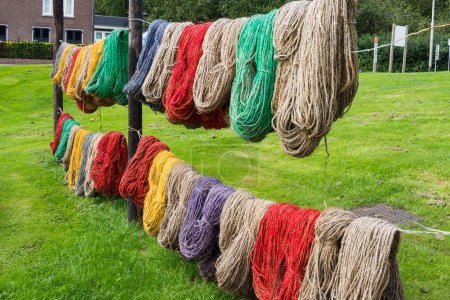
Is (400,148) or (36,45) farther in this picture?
(36,45)

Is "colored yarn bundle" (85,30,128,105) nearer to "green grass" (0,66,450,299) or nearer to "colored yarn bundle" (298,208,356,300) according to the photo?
"green grass" (0,66,450,299)

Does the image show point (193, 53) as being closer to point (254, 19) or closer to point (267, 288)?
point (254, 19)

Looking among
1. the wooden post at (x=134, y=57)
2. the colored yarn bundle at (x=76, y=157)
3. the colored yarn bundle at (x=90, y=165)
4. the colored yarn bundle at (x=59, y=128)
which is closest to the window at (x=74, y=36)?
the colored yarn bundle at (x=59, y=128)

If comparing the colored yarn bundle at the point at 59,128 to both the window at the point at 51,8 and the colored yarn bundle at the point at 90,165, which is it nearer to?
the colored yarn bundle at the point at 90,165

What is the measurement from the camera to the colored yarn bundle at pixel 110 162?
607 centimetres

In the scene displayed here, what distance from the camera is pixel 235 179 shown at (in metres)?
7.17

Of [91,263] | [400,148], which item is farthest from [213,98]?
[400,148]

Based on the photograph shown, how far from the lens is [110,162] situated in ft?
19.9

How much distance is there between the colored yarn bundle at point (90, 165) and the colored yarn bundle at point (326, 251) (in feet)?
13.5

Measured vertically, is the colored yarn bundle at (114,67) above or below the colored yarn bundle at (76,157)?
above

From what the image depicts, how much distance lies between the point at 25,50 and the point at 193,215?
1127 inches

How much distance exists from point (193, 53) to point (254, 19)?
72 centimetres

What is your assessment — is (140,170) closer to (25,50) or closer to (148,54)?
(148,54)

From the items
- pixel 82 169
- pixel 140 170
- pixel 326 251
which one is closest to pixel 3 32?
pixel 82 169
